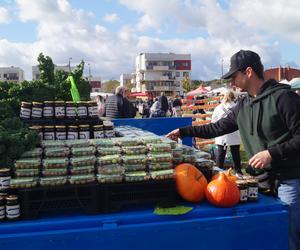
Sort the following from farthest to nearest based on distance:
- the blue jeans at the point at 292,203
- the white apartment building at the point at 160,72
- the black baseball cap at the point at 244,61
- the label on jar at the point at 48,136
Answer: the white apartment building at the point at 160,72
the label on jar at the point at 48,136
the black baseball cap at the point at 244,61
the blue jeans at the point at 292,203

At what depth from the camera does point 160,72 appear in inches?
4400

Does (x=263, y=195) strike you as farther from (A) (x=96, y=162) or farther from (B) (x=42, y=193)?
(B) (x=42, y=193)

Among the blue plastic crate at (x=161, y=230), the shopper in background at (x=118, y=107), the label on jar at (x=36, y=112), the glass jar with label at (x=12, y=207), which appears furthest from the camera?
the shopper in background at (x=118, y=107)

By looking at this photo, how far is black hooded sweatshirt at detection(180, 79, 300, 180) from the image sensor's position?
265cm

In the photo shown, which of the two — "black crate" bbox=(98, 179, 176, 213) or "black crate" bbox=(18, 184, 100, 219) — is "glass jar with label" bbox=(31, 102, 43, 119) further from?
"black crate" bbox=(98, 179, 176, 213)

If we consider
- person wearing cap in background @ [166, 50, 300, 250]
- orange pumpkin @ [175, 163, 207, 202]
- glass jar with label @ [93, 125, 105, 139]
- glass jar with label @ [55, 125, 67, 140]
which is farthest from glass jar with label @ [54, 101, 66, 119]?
person wearing cap in background @ [166, 50, 300, 250]

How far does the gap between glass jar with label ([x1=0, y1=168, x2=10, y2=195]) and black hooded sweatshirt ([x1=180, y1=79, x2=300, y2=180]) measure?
1.80m

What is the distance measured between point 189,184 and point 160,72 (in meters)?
110

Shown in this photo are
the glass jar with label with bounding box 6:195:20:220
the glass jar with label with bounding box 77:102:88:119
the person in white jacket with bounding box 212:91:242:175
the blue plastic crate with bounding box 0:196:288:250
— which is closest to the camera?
the blue plastic crate with bounding box 0:196:288:250

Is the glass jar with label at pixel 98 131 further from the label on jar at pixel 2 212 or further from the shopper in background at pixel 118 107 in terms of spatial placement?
the shopper in background at pixel 118 107

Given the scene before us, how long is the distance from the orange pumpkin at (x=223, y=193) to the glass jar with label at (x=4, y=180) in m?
1.39

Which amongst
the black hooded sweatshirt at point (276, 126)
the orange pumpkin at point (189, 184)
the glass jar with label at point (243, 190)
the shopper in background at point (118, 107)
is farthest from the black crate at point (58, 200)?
the shopper in background at point (118, 107)

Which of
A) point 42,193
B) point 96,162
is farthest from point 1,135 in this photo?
point 96,162

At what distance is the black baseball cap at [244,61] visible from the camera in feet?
9.59
